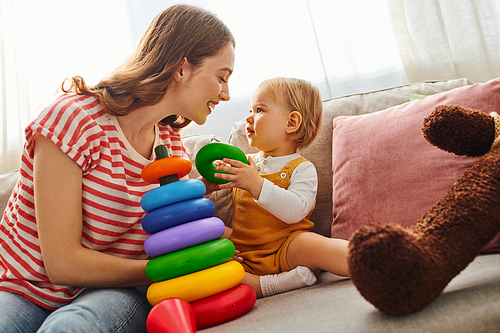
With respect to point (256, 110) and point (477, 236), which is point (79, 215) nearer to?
point (256, 110)

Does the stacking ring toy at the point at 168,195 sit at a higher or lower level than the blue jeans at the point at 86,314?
higher

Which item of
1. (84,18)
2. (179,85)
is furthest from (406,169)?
(84,18)

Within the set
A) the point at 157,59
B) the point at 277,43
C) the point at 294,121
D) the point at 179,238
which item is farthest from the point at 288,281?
the point at 277,43

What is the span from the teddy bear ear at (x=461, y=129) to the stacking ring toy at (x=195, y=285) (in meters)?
0.58

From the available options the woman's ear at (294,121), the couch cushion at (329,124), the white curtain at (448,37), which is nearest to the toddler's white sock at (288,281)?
the couch cushion at (329,124)

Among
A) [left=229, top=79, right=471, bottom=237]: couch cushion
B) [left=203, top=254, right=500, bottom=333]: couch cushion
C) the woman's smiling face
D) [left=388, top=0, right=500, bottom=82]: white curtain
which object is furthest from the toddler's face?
[left=388, top=0, right=500, bottom=82]: white curtain

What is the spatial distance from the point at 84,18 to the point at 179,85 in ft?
4.31

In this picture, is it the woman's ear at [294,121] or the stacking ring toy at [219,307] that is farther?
the woman's ear at [294,121]

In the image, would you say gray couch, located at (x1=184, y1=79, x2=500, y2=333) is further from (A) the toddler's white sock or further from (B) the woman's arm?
(B) the woman's arm

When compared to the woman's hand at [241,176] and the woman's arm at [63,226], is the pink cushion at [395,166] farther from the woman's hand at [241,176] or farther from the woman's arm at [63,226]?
the woman's arm at [63,226]

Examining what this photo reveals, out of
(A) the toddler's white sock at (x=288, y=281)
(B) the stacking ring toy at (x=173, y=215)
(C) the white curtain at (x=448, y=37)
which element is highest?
(C) the white curtain at (x=448, y=37)

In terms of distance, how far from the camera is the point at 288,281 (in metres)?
1.09

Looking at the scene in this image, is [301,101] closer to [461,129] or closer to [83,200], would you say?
[461,129]

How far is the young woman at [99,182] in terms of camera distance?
3.05 feet
